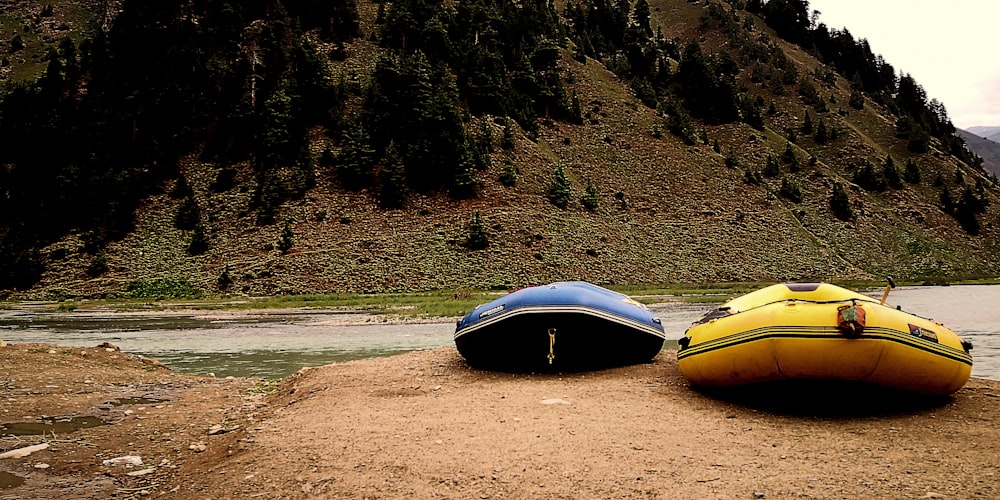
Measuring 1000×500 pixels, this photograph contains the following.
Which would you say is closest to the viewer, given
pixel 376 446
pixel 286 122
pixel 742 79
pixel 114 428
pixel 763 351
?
pixel 376 446

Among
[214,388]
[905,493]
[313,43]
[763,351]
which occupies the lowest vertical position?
[214,388]

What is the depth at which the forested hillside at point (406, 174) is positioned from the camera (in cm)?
5253

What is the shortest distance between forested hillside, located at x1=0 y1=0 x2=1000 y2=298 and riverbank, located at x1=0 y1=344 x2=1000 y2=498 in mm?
39480

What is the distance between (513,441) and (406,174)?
180 ft

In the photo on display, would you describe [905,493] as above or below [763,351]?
below

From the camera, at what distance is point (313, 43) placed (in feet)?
240

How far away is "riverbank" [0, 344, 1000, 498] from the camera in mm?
5352

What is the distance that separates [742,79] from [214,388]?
404ft

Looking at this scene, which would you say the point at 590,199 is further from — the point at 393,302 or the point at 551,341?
the point at 551,341

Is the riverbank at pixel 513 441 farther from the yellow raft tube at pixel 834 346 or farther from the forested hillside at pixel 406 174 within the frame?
the forested hillside at pixel 406 174

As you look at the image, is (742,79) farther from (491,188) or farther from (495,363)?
(495,363)

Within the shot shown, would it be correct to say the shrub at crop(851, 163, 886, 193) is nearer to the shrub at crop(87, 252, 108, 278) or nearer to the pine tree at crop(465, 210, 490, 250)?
the pine tree at crop(465, 210, 490, 250)

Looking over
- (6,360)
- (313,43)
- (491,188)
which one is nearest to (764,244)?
(491,188)

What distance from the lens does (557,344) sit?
10688 mm
